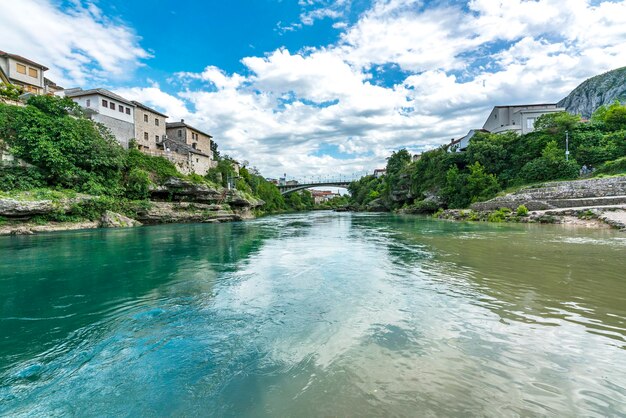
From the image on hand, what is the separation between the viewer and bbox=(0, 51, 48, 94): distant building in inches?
1535

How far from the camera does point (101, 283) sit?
372 inches

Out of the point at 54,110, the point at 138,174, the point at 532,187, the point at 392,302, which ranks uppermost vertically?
the point at 54,110

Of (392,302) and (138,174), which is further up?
(138,174)

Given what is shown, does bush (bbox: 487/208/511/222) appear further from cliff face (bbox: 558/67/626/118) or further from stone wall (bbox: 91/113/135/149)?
cliff face (bbox: 558/67/626/118)

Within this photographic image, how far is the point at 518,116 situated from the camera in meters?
56.1

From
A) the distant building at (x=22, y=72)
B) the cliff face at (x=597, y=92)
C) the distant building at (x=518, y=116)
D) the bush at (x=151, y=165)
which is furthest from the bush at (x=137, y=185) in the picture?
the cliff face at (x=597, y=92)

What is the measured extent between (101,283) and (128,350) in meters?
5.58

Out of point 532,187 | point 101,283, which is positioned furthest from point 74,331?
point 532,187

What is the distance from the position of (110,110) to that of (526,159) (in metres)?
55.7

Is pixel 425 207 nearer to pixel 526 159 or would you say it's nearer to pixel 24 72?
pixel 526 159

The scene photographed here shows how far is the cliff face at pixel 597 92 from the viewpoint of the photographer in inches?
3964

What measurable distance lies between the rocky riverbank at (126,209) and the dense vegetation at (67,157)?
62.7 inches

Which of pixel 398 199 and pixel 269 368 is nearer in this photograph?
pixel 269 368

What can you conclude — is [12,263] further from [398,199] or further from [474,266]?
[398,199]
